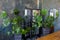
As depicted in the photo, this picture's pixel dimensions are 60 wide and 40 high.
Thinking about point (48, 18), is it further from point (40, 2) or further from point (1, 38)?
point (1, 38)

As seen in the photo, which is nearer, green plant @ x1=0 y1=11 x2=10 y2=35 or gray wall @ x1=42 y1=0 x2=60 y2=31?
green plant @ x1=0 y1=11 x2=10 y2=35

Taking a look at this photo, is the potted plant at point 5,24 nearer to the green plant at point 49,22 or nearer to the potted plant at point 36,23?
the potted plant at point 36,23

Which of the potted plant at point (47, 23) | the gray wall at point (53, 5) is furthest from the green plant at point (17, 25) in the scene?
the gray wall at point (53, 5)

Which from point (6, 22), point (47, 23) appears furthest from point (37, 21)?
point (6, 22)

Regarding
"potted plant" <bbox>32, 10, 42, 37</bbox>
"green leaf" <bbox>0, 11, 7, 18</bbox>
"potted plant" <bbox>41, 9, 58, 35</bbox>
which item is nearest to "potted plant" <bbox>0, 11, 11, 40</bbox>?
"green leaf" <bbox>0, 11, 7, 18</bbox>

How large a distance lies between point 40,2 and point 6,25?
711 mm

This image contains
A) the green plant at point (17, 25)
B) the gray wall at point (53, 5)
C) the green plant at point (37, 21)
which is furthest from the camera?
the gray wall at point (53, 5)

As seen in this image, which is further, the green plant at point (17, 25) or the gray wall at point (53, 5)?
the gray wall at point (53, 5)

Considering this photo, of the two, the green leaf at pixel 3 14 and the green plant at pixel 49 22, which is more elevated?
the green leaf at pixel 3 14

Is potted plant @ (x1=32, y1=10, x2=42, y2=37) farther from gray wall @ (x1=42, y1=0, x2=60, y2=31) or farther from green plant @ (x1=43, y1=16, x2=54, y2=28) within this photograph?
gray wall @ (x1=42, y1=0, x2=60, y2=31)

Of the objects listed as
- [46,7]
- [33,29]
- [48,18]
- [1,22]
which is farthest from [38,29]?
[1,22]

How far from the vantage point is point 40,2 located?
243 centimetres

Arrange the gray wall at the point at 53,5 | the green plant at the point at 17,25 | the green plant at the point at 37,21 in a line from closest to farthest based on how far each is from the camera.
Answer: the green plant at the point at 17,25 → the green plant at the point at 37,21 → the gray wall at the point at 53,5

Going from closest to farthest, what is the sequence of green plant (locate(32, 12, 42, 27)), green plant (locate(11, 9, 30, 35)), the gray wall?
green plant (locate(11, 9, 30, 35)) → green plant (locate(32, 12, 42, 27)) → the gray wall
